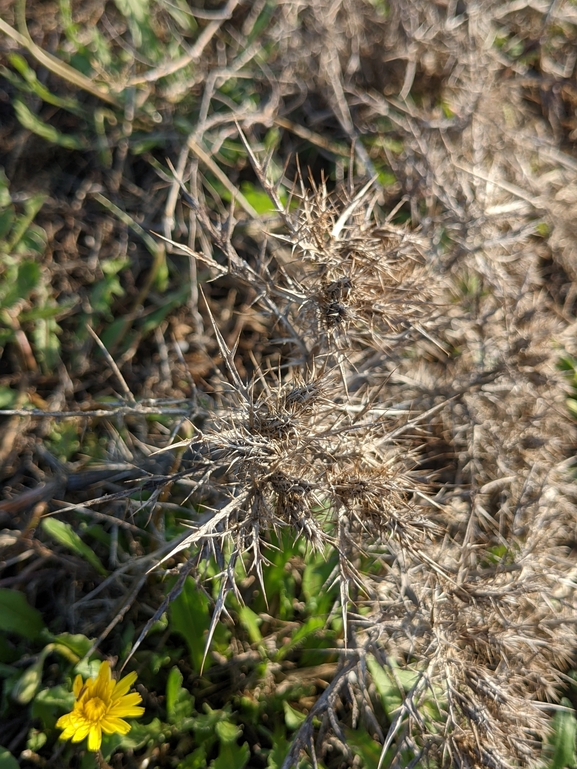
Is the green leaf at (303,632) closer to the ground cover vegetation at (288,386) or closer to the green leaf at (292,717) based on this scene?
the ground cover vegetation at (288,386)

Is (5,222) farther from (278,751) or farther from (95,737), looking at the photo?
(278,751)

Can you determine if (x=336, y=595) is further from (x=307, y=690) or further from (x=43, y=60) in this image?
(x=43, y=60)

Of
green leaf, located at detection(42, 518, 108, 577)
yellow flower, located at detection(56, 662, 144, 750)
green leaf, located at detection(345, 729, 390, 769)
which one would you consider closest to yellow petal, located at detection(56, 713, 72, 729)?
yellow flower, located at detection(56, 662, 144, 750)

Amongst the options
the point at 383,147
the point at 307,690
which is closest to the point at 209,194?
the point at 383,147

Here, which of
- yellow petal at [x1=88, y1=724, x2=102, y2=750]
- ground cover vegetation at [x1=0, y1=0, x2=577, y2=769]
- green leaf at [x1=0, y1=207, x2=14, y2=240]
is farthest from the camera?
green leaf at [x1=0, y1=207, x2=14, y2=240]

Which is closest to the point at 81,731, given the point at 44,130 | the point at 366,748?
the point at 366,748

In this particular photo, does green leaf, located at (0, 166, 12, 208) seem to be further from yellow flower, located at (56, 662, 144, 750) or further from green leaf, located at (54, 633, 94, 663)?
yellow flower, located at (56, 662, 144, 750)
